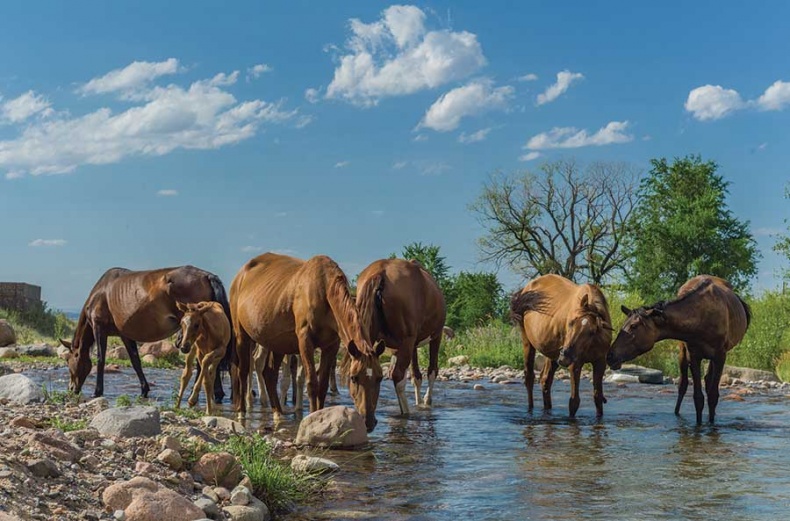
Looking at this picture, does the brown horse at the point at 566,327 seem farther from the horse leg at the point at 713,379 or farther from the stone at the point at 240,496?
the stone at the point at 240,496

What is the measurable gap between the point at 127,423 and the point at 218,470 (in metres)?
1.29

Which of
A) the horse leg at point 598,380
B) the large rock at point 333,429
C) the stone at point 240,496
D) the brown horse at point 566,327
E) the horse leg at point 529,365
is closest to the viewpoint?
the stone at point 240,496

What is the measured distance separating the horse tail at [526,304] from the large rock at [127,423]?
6.58m

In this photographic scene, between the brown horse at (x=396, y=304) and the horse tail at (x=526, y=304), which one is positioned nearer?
the brown horse at (x=396, y=304)

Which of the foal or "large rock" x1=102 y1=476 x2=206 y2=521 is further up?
the foal

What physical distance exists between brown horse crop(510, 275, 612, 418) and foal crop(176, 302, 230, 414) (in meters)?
4.33

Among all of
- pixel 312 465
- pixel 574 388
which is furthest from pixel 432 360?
pixel 312 465

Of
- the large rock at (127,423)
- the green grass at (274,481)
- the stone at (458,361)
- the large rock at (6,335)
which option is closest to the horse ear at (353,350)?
the green grass at (274,481)

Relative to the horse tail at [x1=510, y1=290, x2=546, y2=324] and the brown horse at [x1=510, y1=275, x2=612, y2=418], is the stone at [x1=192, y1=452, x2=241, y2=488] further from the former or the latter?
the horse tail at [x1=510, y1=290, x2=546, y2=324]

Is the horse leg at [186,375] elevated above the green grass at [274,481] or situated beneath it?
elevated above

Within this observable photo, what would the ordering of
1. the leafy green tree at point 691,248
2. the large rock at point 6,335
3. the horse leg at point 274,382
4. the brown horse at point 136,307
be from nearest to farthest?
the horse leg at point 274,382, the brown horse at point 136,307, the large rock at point 6,335, the leafy green tree at point 691,248

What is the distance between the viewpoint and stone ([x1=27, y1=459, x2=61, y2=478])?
5621 millimetres

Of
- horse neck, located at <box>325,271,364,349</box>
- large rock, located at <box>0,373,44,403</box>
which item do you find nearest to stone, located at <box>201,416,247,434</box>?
horse neck, located at <box>325,271,364,349</box>

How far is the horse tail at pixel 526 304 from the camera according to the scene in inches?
504
